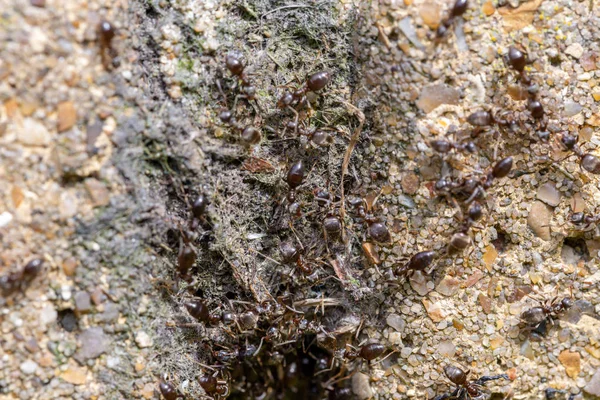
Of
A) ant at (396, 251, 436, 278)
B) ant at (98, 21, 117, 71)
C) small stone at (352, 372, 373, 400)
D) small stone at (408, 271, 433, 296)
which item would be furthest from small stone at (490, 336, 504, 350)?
ant at (98, 21, 117, 71)

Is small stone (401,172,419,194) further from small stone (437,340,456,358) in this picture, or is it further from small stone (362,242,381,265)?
small stone (437,340,456,358)

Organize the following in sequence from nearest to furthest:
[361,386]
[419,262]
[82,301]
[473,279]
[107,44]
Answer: [107,44]
[82,301]
[419,262]
[473,279]
[361,386]

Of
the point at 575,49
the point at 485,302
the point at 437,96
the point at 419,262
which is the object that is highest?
the point at 575,49

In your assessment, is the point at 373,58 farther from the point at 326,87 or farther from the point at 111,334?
the point at 111,334

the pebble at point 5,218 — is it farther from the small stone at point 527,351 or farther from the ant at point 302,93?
the small stone at point 527,351

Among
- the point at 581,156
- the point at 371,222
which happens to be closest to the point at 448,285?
the point at 371,222

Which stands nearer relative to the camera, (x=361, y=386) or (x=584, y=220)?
(x=584, y=220)

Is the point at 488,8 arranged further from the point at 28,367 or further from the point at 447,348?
the point at 28,367
